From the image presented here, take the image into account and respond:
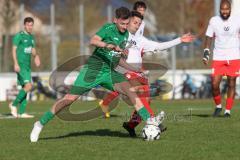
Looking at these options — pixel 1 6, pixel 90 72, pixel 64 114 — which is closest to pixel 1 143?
pixel 90 72

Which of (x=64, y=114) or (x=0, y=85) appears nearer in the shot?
(x=64, y=114)

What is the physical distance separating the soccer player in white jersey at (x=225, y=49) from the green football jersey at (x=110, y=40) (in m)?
5.05

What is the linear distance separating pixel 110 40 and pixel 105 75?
0.55 metres

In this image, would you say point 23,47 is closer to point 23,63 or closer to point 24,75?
point 23,63

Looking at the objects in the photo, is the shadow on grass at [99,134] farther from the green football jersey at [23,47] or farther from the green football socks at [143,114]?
the green football jersey at [23,47]

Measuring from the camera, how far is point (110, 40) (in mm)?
11320

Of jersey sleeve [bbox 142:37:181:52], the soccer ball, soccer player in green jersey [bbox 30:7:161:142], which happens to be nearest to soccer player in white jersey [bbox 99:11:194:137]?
jersey sleeve [bbox 142:37:181:52]

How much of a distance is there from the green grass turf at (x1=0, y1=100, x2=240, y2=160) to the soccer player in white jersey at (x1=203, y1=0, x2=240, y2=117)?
1297mm

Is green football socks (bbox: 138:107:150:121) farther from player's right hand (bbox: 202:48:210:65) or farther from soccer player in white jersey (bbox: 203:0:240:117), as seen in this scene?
soccer player in white jersey (bbox: 203:0:240:117)

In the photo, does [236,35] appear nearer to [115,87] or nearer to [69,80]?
[115,87]

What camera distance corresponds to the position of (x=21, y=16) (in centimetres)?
3369

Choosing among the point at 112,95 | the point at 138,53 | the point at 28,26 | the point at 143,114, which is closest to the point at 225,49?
the point at 112,95

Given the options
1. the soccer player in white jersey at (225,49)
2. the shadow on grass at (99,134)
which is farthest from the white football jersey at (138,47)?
the soccer player in white jersey at (225,49)

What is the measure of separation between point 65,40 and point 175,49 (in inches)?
187
